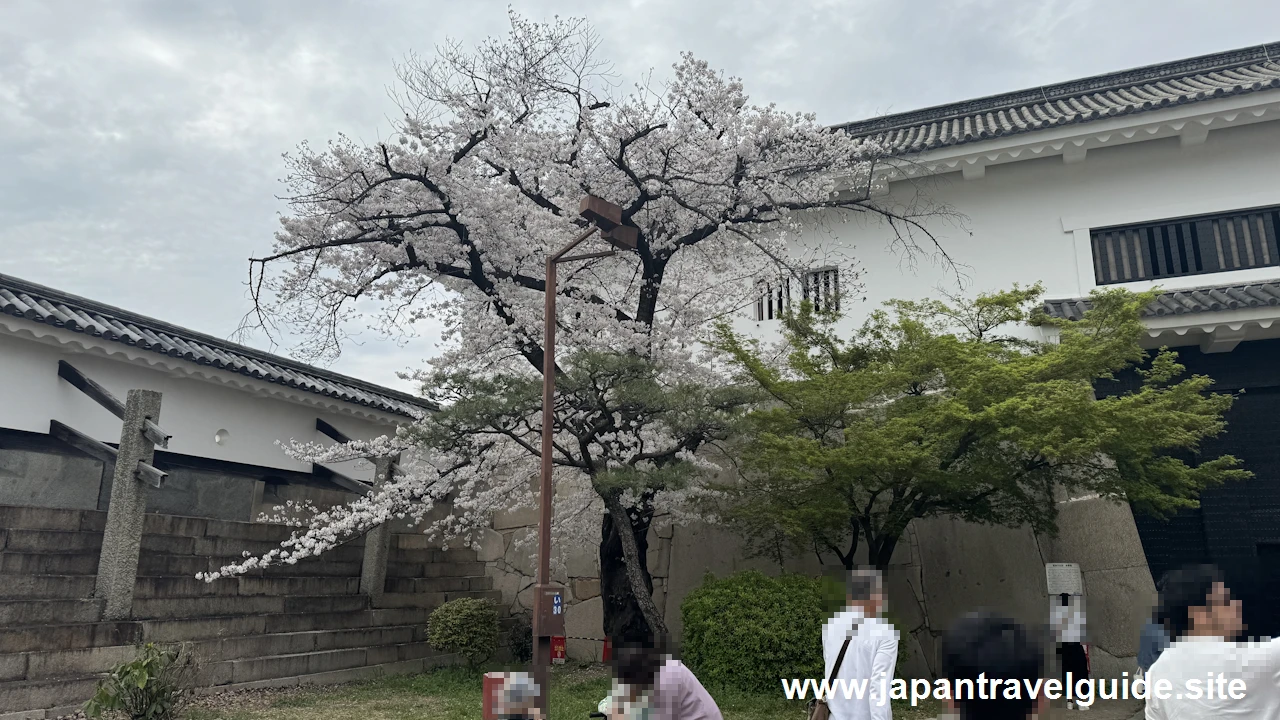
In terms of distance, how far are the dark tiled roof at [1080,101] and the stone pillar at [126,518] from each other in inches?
448

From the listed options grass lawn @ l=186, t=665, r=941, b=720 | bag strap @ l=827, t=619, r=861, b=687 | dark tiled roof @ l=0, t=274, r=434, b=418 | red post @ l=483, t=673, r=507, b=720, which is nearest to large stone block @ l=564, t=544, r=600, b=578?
grass lawn @ l=186, t=665, r=941, b=720

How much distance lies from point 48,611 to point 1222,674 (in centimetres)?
981

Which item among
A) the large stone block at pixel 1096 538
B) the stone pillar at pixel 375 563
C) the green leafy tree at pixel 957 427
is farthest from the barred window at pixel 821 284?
the stone pillar at pixel 375 563

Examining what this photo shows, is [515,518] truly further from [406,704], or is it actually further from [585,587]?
[406,704]

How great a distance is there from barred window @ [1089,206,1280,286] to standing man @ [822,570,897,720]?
33.7ft

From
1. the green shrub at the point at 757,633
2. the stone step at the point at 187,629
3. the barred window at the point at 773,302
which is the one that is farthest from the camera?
the barred window at the point at 773,302

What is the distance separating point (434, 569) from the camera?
13680mm

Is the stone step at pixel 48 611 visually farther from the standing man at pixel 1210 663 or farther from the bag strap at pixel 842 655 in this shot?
the standing man at pixel 1210 663

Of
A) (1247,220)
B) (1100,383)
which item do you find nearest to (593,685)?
(1100,383)

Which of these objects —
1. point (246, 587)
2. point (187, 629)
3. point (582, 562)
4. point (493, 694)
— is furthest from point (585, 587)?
point (493, 694)

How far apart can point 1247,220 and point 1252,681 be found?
38.6 ft

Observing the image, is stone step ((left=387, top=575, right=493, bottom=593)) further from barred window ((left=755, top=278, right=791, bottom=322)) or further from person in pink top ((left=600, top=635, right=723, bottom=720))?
person in pink top ((left=600, top=635, right=723, bottom=720))

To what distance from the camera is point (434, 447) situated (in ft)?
31.0

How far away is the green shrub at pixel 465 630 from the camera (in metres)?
11.1
